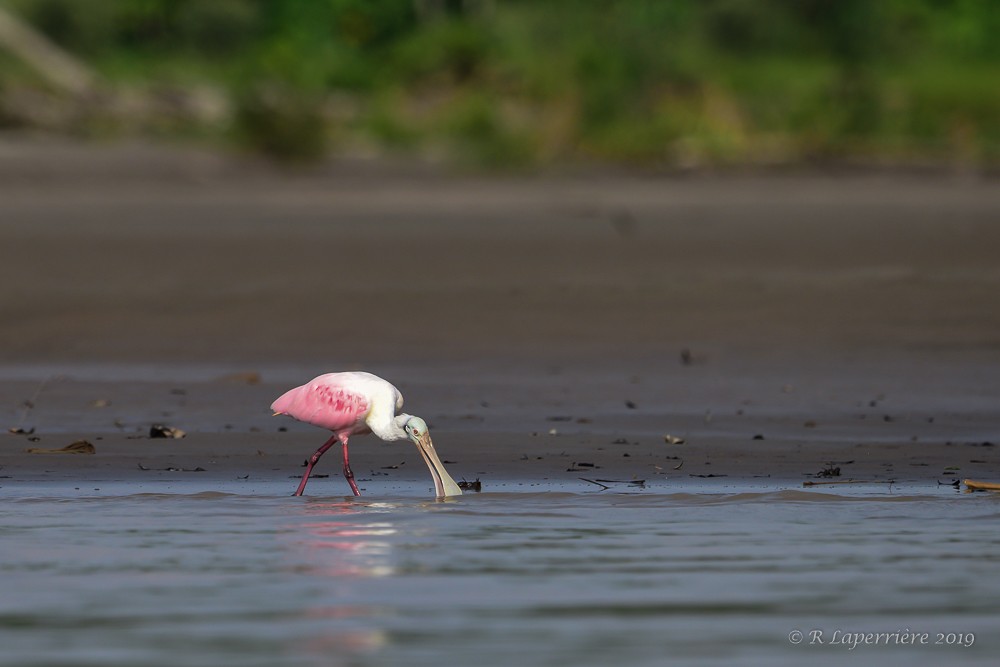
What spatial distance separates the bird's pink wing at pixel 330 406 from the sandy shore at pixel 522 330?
1.52 feet

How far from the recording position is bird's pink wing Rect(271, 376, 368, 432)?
867cm

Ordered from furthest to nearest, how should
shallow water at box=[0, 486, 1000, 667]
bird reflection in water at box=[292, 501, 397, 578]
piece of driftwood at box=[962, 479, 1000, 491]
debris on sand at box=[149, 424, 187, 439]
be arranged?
debris on sand at box=[149, 424, 187, 439]
piece of driftwood at box=[962, 479, 1000, 491]
bird reflection in water at box=[292, 501, 397, 578]
shallow water at box=[0, 486, 1000, 667]

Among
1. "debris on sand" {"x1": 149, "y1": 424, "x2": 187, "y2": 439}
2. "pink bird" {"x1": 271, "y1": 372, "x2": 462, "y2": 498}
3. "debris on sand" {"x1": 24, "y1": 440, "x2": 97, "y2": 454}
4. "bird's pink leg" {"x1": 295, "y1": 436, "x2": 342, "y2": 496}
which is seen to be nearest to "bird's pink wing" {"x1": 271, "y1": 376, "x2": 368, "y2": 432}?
"pink bird" {"x1": 271, "y1": 372, "x2": 462, "y2": 498}

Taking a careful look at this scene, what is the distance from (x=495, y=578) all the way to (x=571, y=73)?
25.6 m

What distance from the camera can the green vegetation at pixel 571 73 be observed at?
100ft

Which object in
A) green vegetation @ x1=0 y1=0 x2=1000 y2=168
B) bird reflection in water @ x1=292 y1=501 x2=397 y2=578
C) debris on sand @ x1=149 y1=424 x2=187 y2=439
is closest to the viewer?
bird reflection in water @ x1=292 y1=501 x2=397 y2=578

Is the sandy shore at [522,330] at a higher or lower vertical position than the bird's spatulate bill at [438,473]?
higher

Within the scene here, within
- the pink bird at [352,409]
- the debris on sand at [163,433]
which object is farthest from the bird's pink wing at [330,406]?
the debris on sand at [163,433]

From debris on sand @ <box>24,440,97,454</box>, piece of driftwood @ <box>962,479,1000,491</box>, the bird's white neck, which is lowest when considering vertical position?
piece of driftwood @ <box>962,479,1000,491</box>

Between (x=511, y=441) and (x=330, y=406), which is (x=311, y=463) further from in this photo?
(x=511, y=441)

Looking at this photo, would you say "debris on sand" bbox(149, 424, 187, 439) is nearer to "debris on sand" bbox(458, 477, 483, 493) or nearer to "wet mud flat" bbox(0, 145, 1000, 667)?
"wet mud flat" bbox(0, 145, 1000, 667)

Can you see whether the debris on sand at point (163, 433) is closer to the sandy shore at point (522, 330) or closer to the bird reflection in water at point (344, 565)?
the sandy shore at point (522, 330)

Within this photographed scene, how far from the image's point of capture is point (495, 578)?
22.7ft

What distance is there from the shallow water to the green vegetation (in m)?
20.5
